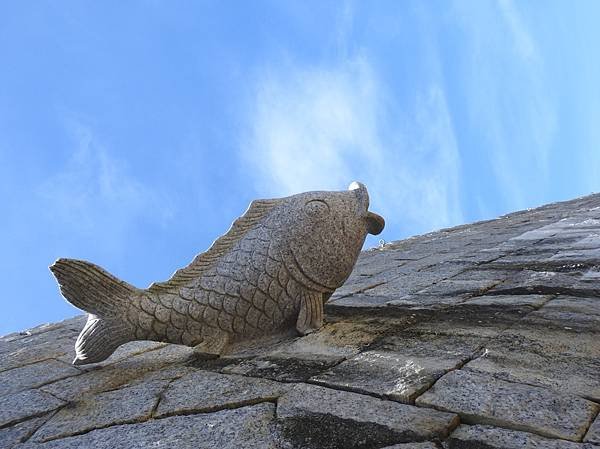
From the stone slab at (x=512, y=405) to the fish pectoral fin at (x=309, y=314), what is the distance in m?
1.03

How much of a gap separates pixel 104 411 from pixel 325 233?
1333 millimetres

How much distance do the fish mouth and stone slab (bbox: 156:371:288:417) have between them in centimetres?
117

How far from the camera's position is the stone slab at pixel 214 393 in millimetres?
2178

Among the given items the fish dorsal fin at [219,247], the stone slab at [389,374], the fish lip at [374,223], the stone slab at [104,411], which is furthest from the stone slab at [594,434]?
the fish dorsal fin at [219,247]

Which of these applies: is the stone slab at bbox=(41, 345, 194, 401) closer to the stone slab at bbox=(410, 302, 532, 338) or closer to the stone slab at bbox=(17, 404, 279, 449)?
the stone slab at bbox=(17, 404, 279, 449)

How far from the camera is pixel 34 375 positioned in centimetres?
324

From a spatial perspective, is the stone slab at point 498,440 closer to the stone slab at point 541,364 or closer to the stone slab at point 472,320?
the stone slab at point 541,364

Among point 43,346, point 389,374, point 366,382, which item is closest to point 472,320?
point 389,374

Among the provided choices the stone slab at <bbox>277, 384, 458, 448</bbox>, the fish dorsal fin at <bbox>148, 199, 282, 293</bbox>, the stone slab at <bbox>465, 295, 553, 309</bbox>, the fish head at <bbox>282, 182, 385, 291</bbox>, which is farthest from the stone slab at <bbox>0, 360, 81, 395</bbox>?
the stone slab at <bbox>465, 295, 553, 309</bbox>

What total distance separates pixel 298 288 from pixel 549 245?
372 centimetres

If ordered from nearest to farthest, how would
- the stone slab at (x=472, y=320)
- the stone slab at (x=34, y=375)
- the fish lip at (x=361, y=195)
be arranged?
the stone slab at (x=472, y=320) < the stone slab at (x=34, y=375) < the fish lip at (x=361, y=195)

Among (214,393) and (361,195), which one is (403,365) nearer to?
(214,393)

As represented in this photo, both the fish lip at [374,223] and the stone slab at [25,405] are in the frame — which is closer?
the stone slab at [25,405]

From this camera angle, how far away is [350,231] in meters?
3.04
